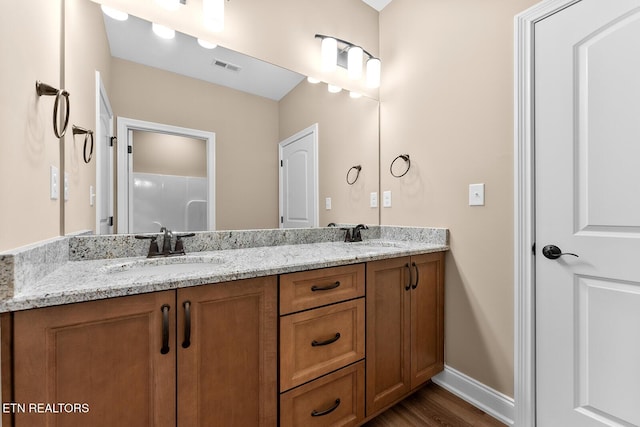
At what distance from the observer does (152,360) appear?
0.84m

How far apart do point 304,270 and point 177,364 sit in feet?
1.70

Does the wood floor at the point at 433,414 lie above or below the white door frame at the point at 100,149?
below

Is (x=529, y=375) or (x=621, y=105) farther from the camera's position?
(x=529, y=375)

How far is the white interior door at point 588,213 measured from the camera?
3.67ft

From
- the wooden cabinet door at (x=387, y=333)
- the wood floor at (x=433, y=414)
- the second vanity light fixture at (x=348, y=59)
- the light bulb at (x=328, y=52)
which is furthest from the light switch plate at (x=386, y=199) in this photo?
the wood floor at (x=433, y=414)

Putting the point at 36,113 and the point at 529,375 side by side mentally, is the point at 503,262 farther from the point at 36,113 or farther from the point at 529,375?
the point at 36,113

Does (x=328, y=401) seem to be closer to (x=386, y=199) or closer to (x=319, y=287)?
(x=319, y=287)

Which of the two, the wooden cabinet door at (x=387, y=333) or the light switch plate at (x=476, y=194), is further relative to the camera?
the light switch plate at (x=476, y=194)

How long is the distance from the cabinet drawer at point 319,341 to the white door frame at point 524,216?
817 mm

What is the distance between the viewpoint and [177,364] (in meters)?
0.88

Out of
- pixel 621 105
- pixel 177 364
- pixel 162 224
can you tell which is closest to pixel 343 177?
pixel 162 224

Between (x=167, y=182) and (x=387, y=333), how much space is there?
1331 mm

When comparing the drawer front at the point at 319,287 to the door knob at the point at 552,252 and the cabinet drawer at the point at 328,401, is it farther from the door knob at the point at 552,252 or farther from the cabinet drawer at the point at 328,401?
the door knob at the point at 552,252

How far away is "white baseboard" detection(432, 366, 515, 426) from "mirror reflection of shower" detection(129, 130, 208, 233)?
1.68 m
